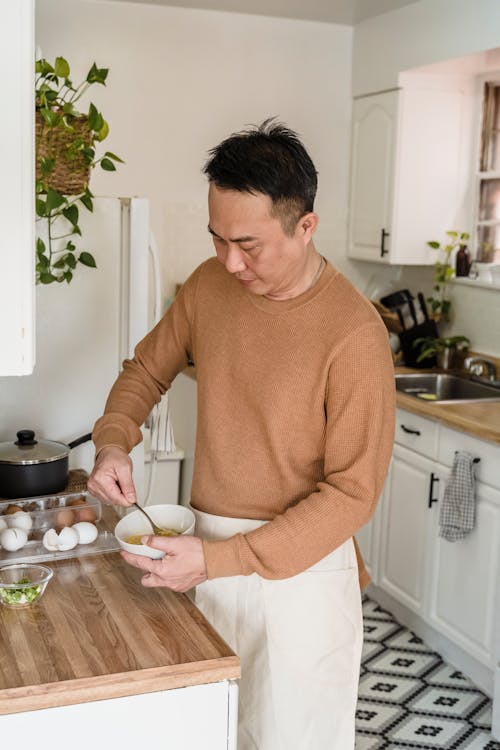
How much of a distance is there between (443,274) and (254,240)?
110 inches

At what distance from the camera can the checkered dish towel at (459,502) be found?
3178 millimetres

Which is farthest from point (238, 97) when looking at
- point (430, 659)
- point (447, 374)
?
point (430, 659)

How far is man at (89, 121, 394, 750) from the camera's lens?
5.32 ft

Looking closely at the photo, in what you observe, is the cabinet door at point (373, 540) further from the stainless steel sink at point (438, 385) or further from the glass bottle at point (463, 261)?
the glass bottle at point (463, 261)

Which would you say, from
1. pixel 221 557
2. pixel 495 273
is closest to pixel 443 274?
pixel 495 273

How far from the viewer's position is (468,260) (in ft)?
13.9

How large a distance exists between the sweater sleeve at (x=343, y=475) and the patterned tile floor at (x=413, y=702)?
1529 mm

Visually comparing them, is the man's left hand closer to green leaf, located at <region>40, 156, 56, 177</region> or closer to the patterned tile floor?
green leaf, located at <region>40, 156, 56, 177</region>

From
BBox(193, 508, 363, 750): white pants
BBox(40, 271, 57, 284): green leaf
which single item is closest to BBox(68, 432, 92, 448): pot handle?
BBox(40, 271, 57, 284): green leaf

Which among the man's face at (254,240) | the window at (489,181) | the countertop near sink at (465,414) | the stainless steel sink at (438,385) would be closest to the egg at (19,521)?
the man's face at (254,240)

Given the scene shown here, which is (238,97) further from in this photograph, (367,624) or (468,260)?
(367,624)

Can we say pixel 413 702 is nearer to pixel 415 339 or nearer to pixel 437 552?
pixel 437 552

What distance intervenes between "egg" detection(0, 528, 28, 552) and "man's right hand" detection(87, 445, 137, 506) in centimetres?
21

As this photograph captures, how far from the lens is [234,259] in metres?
1.65
